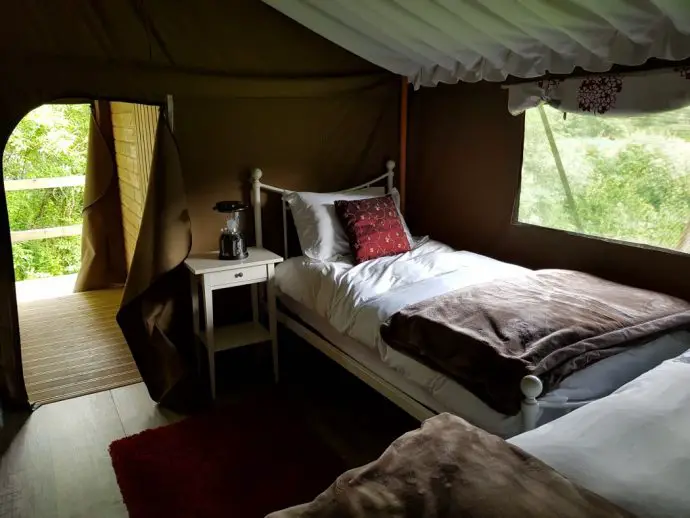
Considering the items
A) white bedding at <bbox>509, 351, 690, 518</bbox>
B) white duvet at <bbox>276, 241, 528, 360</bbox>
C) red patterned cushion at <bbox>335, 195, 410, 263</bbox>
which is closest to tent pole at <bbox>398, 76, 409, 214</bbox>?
red patterned cushion at <bbox>335, 195, 410, 263</bbox>

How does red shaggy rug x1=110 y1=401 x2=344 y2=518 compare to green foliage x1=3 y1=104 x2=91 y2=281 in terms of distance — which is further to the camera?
green foliage x1=3 y1=104 x2=91 y2=281

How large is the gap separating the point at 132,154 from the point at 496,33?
2822 mm

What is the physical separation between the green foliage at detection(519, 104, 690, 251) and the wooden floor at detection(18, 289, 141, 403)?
8.47ft

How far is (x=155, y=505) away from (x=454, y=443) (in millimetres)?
1445

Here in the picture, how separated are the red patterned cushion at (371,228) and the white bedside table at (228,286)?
0.44m

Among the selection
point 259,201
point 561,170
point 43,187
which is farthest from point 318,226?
point 43,187

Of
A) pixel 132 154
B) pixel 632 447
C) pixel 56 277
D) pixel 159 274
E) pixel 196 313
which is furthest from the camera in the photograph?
pixel 56 277

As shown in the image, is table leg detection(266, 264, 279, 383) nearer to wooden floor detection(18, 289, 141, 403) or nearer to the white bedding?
wooden floor detection(18, 289, 141, 403)

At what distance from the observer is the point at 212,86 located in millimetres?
3145

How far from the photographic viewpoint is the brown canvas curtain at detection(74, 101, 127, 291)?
4.88 meters

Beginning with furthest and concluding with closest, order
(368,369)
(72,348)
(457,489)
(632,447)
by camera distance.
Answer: (72,348), (368,369), (632,447), (457,489)

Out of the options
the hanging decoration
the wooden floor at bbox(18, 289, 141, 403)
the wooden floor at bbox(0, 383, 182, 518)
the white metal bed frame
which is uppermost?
the hanging decoration

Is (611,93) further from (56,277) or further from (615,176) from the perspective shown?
(56,277)

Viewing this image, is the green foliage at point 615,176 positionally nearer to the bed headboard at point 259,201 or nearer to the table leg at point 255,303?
the bed headboard at point 259,201
